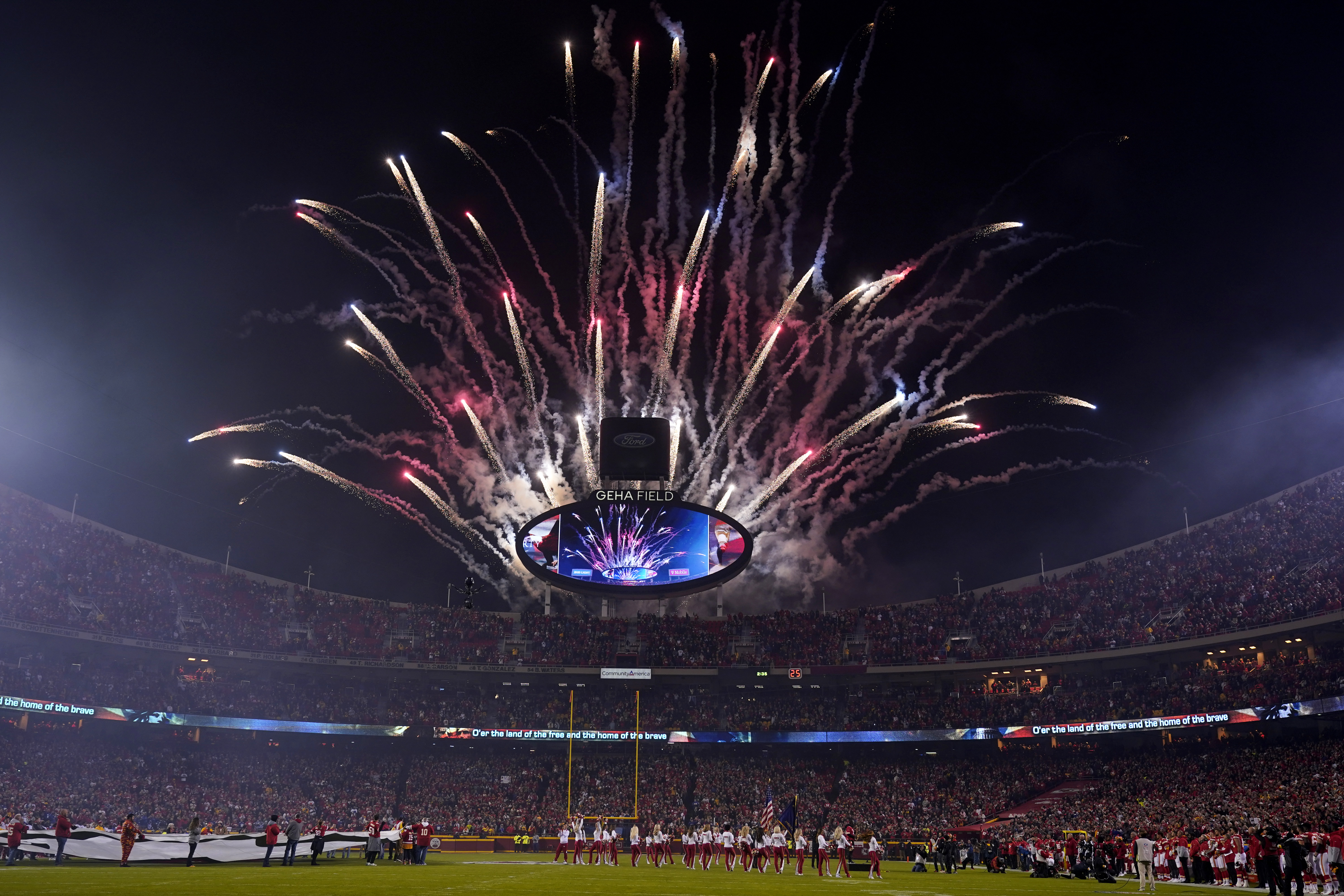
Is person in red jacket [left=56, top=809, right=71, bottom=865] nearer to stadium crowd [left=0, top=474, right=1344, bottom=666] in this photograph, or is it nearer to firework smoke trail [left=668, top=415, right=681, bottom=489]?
stadium crowd [left=0, top=474, right=1344, bottom=666]

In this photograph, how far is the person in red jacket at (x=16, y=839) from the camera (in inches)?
1059

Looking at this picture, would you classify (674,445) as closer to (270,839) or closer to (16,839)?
(270,839)

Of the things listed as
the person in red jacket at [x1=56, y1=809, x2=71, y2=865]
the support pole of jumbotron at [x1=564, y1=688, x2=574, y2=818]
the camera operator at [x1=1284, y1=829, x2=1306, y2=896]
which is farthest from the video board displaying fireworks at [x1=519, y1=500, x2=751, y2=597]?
the camera operator at [x1=1284, y1=829, x2=1306, y2=896]

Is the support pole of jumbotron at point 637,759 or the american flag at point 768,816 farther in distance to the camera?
the support pole of jumbotron at point 637,759

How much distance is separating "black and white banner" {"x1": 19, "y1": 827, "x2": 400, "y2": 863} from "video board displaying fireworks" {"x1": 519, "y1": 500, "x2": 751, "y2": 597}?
19.3 meters

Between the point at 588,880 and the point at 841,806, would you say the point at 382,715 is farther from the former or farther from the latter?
the point at 588,880

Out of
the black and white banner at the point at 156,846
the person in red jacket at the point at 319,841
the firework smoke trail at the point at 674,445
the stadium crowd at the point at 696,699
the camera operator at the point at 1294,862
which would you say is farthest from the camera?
the firework smoke trail at the point at 674,445

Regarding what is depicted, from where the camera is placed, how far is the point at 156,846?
29406 millimetres

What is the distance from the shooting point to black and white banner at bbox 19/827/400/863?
2850 cm

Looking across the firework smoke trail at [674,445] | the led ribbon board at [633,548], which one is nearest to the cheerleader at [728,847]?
the led ribbon board at [633,548]

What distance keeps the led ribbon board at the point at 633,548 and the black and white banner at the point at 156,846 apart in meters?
19.3

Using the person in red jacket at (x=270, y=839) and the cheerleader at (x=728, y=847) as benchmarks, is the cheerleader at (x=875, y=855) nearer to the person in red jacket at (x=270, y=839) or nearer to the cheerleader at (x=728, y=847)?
the cheerleader at (x=728, y=847)

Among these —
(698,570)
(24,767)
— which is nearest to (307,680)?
(24,767)

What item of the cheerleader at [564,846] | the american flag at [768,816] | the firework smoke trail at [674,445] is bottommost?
the cheerleader at [564,846]
